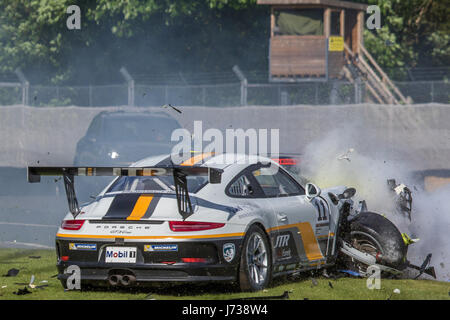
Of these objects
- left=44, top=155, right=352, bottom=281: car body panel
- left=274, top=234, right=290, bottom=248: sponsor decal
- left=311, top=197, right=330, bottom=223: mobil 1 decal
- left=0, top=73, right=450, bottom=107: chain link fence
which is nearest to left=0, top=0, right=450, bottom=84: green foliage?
left=0, top=73, right=450, bottom=107: chain link fence

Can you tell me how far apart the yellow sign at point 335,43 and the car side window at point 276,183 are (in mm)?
21859

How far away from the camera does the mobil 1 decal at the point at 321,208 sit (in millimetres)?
8672

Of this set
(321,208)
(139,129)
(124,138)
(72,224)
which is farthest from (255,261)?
(139,129)

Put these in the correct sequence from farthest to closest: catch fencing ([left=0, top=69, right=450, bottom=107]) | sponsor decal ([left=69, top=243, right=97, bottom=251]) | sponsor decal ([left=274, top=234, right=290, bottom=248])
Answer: catch fencing ([left=0, top=69, right=450, bottom=107]) < sponsor decal ([left=274, top=234, right=290, bottom=248]) < sponsor decal ([left=69, top=243, right=97, bottom=251])

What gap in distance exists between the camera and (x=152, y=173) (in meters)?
7.06

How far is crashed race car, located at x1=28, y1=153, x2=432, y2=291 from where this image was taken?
7.20 m

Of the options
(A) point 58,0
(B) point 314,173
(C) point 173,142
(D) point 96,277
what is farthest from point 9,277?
(A) point 58,0

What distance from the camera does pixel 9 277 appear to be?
28.5ft

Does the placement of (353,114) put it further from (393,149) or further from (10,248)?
(10,248)

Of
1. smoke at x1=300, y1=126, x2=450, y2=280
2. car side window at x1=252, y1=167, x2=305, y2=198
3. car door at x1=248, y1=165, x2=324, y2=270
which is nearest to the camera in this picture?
car door at x1=248, y1=165, x2=324, y2=270

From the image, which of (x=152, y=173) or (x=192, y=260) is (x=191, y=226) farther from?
(x=152, y=173)

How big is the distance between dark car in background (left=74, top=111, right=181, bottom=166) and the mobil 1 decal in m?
7.40

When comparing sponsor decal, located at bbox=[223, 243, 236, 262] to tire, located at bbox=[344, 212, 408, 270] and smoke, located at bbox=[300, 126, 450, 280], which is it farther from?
smoke, located at bbox=[300, 126, 450, 280]

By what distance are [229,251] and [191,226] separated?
15.4 inches
